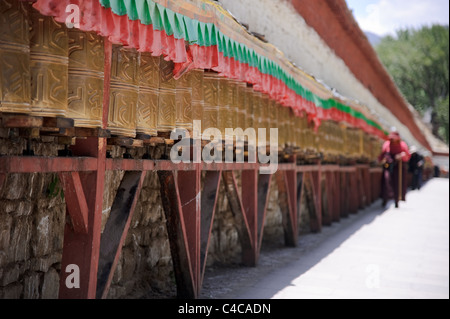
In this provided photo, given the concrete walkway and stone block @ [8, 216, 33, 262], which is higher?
stone block @ [8, 216, 33, 262]

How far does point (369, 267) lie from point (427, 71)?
31.8 m

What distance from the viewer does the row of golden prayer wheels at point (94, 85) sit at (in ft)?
6.56

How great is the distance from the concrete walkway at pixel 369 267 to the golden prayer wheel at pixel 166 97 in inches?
61.6

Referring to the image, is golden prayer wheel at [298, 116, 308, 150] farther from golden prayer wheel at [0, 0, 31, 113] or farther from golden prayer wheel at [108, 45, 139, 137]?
golden prayer wheel at [0, 0, 31, 113]

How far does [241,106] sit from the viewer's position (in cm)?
413

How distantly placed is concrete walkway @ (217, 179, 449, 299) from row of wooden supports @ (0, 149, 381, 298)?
1.53 feet

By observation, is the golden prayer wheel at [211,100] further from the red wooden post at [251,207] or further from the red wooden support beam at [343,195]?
the red wooden support beam at [343,195]

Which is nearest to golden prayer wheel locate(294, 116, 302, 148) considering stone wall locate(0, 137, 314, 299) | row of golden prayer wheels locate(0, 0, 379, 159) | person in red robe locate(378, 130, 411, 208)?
row of golden prayer wheels locate(0, 0, 379, 159)

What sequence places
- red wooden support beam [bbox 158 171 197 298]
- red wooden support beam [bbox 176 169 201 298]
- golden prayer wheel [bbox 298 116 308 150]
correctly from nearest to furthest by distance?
red wooden support beam [bbox 158 171 197 298]
red wooden support beam [bbox 176 169 201 298]
golden prayer wheel [bbox 298 116 308 150]

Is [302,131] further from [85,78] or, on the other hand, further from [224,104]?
[85,78]

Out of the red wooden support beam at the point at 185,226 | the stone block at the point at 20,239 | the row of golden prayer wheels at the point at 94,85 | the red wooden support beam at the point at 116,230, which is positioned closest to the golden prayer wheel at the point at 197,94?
the row of golden prayer wheels at the point at 94,85

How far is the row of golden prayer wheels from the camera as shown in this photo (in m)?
2.00

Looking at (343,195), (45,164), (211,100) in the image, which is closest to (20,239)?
(45,164)
